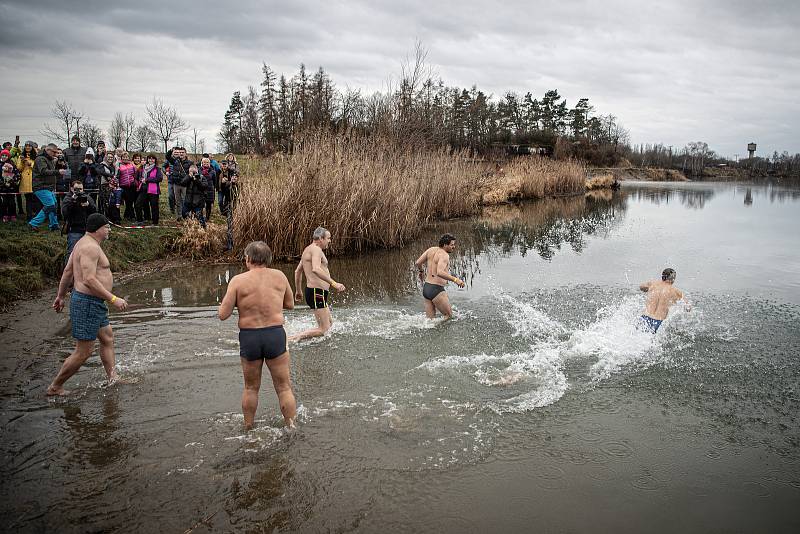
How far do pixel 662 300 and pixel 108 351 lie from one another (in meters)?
8.14

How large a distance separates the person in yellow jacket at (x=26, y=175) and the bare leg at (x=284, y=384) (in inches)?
466

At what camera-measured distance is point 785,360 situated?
795 cm

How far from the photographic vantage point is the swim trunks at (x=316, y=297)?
27.1ft

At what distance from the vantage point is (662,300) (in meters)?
8.79

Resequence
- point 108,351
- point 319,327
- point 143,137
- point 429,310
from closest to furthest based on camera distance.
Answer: point 108,351, point 319,327, point 429,310, point 143,137

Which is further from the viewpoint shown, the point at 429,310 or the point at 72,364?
the point at 429,310

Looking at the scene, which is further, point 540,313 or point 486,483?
point 540,313

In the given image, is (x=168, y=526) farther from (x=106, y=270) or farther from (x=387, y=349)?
(x=387, y=349)

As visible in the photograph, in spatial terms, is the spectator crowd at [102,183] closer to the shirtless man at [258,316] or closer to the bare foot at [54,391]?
the bare foot at [54,391]

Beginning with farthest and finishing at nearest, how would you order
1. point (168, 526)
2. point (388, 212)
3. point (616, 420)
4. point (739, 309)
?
1. point (388, 212)
2. point (739, 309)
3. point (616, 420)
4. point (168, 526)

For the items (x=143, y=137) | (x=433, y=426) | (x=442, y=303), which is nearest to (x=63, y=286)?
(x=433, y=426)

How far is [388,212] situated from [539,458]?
11.8 m

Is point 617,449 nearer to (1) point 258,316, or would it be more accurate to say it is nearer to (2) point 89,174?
(1) point 258,316

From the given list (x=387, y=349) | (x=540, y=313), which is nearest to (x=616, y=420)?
(x=387, y=349)
